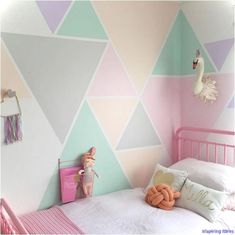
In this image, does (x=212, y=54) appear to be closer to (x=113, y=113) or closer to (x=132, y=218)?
(x=113, y=113)

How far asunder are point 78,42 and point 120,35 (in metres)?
0.41

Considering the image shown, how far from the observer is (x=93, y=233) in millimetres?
1877

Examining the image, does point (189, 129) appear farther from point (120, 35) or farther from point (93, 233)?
point (93, 233)

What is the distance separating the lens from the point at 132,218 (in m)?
2.05

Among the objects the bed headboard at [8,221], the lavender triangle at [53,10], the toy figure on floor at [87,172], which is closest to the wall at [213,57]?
the toy figure on floor at [87,172]

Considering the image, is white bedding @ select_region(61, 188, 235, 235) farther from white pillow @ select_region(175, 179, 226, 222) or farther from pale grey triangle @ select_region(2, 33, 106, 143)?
pale grey triangle @ select_region(2, 33, 106, 143)

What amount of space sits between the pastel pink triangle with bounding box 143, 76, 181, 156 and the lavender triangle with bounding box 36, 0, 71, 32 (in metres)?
0.99

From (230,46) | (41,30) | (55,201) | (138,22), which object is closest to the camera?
(41,30)

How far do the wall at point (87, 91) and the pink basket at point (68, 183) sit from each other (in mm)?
60

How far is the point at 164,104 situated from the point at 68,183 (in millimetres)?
1192

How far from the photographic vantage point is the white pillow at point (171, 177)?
237 centimetres

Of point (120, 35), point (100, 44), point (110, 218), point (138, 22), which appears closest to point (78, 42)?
point (100, 44)

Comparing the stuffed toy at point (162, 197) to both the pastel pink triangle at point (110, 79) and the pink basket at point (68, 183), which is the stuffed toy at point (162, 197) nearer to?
the pink basket at point (68, 183)

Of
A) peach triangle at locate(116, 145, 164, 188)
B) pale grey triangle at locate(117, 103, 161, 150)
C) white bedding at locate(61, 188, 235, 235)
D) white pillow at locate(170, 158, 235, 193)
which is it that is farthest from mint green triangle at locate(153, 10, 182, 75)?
white bedding at locate(61, 188, 235, 235)
